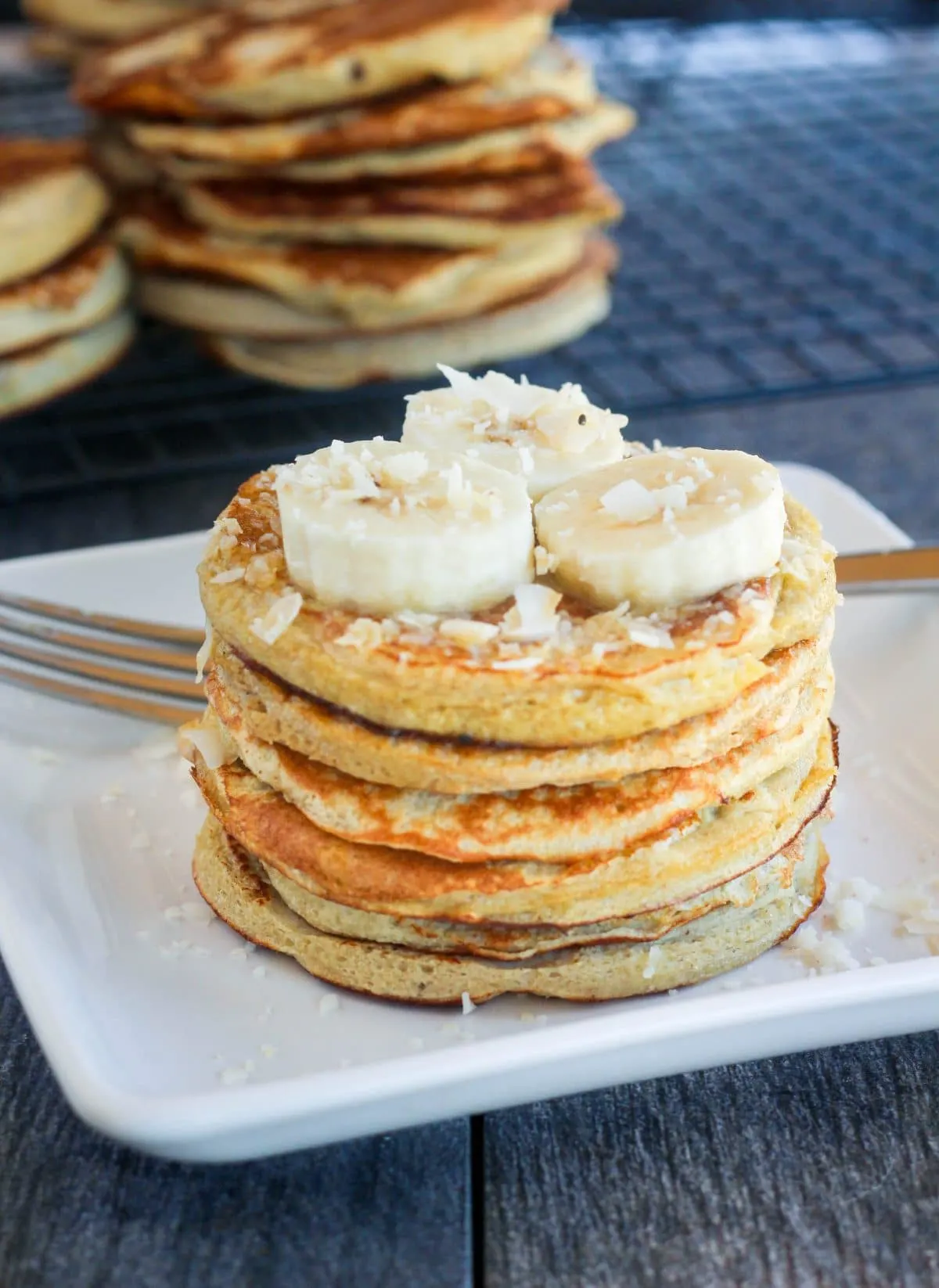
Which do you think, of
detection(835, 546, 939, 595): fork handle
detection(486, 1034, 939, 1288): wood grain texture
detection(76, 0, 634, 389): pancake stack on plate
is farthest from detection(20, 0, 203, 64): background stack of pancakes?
detection(486, 1034, 939, 1288): wood grain texture

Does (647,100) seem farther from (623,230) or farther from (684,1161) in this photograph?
(684,1161)

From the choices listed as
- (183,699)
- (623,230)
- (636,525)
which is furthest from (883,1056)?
(623,230)

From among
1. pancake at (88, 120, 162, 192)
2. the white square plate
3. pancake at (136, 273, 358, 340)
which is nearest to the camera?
the white square plate

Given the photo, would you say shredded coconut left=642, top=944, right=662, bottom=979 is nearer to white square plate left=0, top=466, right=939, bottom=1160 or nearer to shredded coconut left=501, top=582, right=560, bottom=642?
white square plate left=0, top=466, right=939, bottom=1160

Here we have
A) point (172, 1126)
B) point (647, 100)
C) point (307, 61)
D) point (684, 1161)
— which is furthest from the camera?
point (647, 100)

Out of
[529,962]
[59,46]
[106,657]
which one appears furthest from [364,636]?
[59,46]

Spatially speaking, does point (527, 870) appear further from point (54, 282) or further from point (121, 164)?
point (121, 164)
